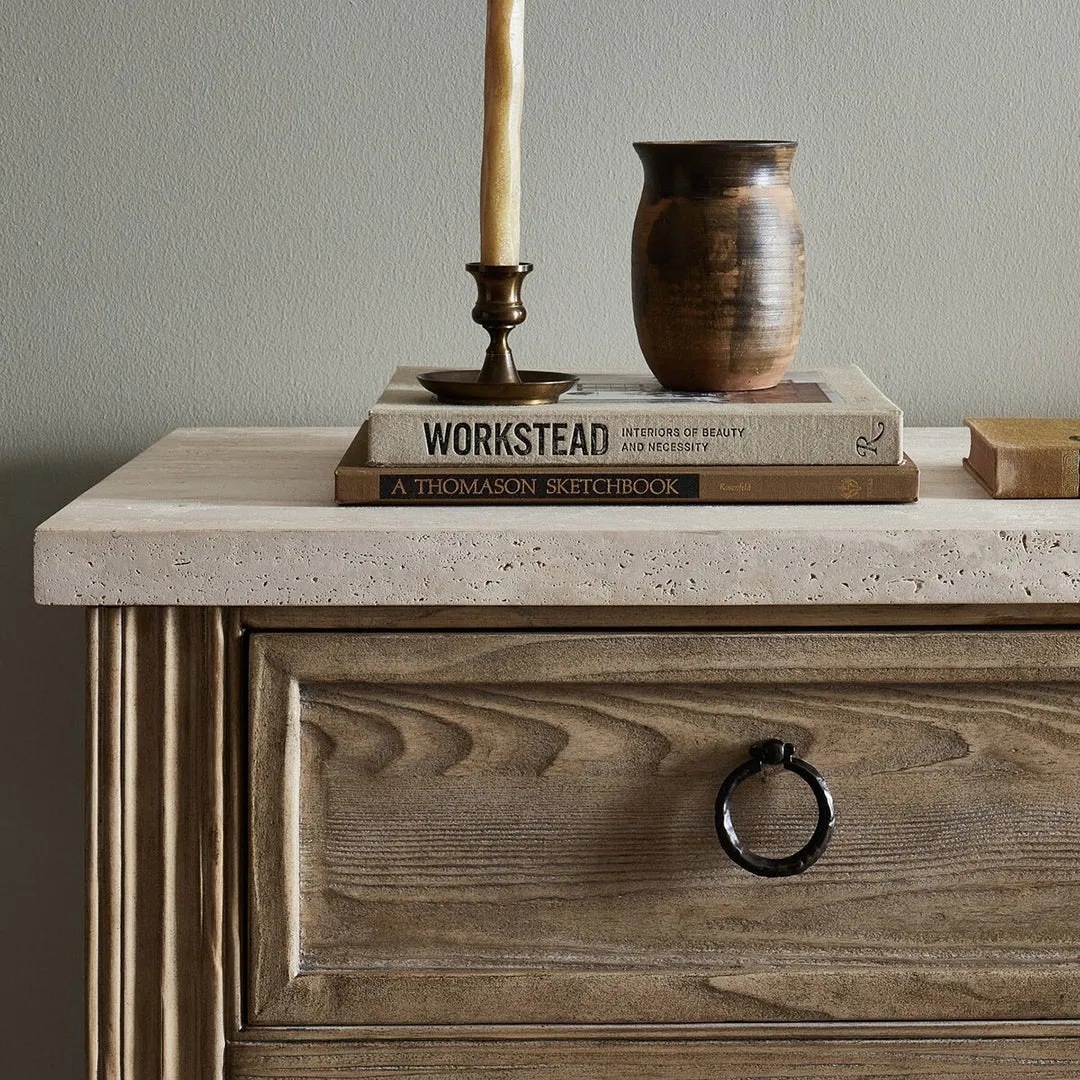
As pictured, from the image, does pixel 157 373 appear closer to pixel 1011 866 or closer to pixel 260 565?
pixel 260 565

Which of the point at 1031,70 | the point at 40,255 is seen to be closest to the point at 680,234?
the point at 1031,70

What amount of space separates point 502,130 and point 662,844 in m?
0.40

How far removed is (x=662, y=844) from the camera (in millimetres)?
705

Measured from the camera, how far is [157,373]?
110 centimetres

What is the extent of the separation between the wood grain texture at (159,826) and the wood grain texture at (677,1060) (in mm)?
55

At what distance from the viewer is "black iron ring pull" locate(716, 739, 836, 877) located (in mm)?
677

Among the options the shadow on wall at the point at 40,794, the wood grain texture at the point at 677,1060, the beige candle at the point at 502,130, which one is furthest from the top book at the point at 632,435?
the shadow on wall at the point at 40,794

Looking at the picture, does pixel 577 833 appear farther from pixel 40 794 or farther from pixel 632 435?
pixel 40 794

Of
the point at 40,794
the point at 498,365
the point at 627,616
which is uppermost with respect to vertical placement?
the point at 498,365

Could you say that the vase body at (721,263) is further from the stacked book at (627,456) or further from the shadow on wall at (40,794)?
the shadow on wall at (40,794)

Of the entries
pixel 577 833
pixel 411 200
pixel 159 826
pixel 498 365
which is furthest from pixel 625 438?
pixel 411 200

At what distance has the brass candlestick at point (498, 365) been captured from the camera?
77 cm

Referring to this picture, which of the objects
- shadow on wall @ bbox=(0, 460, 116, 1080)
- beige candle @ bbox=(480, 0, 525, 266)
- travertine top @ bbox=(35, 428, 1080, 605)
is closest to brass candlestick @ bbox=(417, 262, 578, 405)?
beige candle @ bbox=(480, 0, 525, 266)

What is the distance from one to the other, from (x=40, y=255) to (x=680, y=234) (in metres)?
0.55
